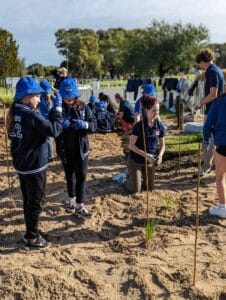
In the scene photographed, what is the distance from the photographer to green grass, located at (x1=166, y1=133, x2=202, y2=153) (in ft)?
27.5

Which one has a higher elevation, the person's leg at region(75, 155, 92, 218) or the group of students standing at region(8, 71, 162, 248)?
the group of students standing at region(8, 71, 162, 248)

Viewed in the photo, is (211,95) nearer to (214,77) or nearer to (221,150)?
(214,77)

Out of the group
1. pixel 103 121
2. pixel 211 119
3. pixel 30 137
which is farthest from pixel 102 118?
pixel 30 137

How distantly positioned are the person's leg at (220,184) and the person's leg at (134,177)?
116 centimetres

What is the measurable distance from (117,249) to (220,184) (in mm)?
1520

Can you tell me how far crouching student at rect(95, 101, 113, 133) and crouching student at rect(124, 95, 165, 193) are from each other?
5.42 meters

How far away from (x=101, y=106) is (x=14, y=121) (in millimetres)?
7512

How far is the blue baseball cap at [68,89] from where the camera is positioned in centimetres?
462

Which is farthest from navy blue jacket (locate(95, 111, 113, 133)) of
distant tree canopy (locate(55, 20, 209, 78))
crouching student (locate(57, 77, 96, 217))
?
distant tree canopy (locate(55, 20, 209, 78))

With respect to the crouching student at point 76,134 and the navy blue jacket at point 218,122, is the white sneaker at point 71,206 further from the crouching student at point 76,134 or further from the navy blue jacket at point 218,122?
the navy blue jacket at point 218,122

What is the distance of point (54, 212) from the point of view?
5207mm

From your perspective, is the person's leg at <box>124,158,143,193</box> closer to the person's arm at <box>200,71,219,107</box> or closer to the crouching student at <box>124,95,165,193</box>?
the crouching student at <box>124,95,165,193</box>

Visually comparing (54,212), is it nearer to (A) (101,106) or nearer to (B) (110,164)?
(B) (110,164)

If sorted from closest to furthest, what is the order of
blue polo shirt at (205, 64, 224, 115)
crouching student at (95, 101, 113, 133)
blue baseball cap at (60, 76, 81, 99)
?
blue baseball cap at (60, 76, 81, 99)
blue polo shirt at (205, 64, 224, 115)
crouching student at (95, 101, 113, 133)
